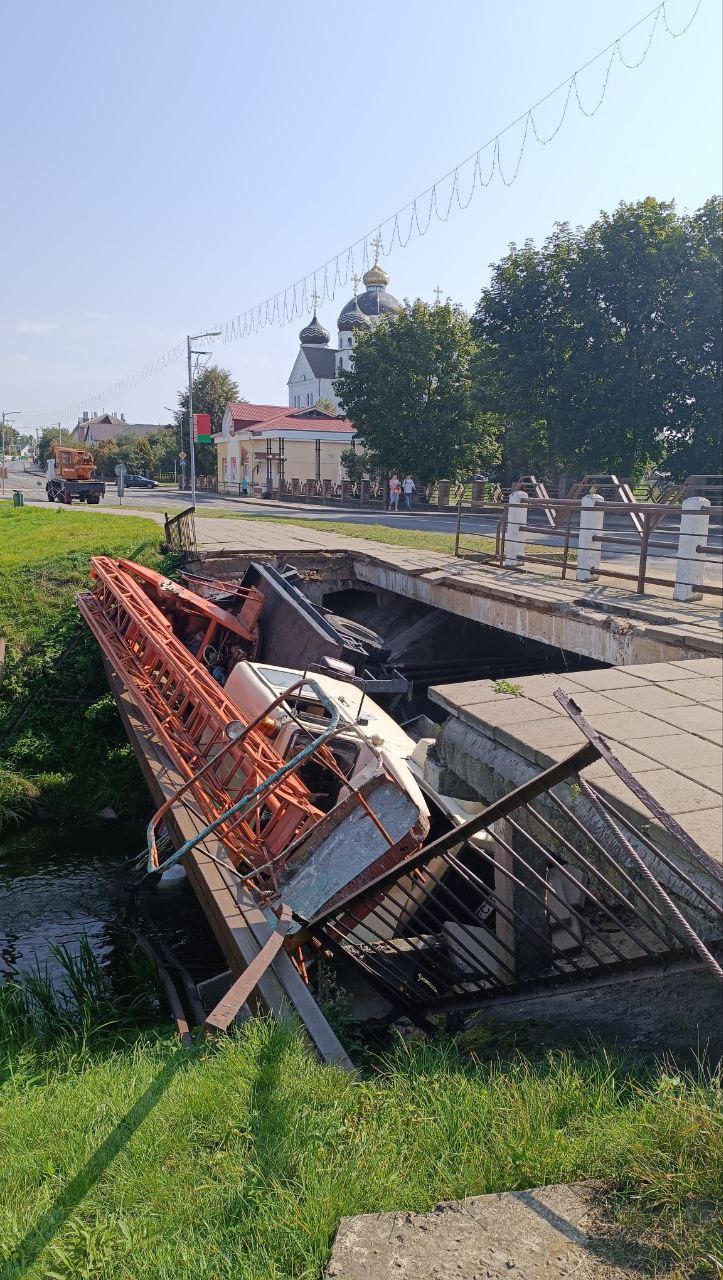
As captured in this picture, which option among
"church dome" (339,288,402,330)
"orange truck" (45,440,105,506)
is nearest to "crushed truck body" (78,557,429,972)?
"orange truck" (45,440,105,506)

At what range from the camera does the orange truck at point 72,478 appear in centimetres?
3503

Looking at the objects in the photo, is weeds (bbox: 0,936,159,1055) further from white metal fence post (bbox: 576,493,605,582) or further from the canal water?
white metal fence post (bbox: 576,493,605,582)

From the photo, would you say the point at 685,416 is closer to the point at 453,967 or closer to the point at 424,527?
the point at 424,527

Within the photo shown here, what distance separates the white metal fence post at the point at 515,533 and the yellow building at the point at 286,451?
31.5 metres

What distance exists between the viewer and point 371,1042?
14.2 feet

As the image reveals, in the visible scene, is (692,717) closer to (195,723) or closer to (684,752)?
(684,752)

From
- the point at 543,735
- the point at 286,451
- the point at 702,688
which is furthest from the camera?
the point at 286,451

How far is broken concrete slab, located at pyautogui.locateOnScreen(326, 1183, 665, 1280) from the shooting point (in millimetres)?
2217

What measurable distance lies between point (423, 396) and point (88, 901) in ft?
91.8

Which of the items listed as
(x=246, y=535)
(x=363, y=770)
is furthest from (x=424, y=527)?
(x=363, y=770)

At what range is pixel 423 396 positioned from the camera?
110 feet

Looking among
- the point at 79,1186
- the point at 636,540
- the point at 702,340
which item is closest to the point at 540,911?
the point at 79,1186

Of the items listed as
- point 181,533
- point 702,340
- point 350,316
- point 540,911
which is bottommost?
point 540,911

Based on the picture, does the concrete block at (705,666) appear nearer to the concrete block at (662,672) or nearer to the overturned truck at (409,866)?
the concrete block at (662,672)
